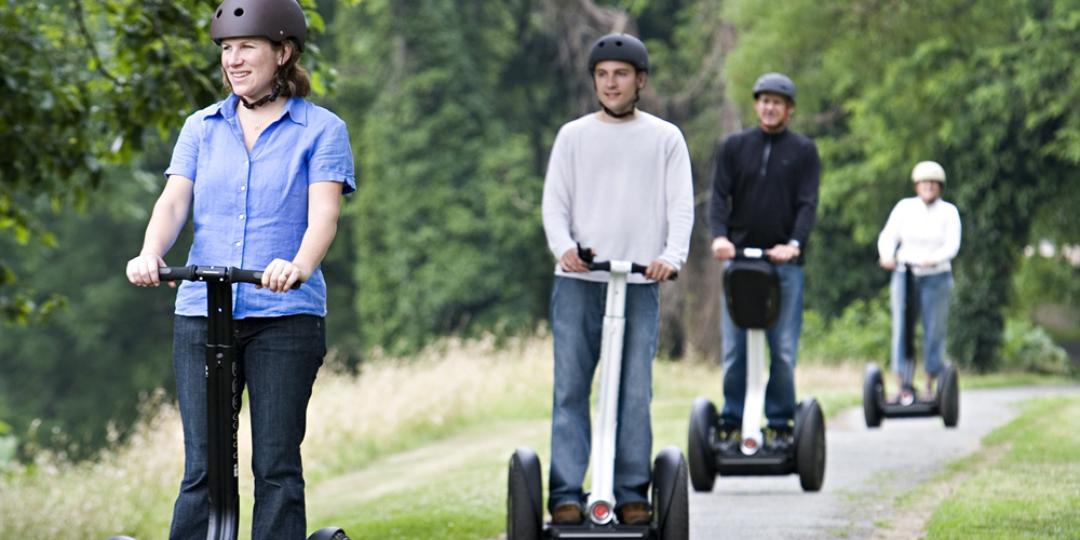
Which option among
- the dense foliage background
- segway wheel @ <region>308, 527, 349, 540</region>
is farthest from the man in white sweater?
the dense foliage background

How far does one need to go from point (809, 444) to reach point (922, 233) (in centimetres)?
437

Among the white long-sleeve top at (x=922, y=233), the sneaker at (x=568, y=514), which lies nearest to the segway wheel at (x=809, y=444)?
the sneaker at (x=568, y=514)

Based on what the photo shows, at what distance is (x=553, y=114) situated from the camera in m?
40.9

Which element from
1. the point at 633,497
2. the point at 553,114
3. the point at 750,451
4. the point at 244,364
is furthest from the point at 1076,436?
the point at 553,114

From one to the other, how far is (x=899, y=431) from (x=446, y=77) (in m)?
24.8

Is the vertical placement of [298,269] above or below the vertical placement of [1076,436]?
above

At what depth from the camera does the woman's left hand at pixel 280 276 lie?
4559 millimetres

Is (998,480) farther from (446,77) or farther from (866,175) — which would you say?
(446,77)

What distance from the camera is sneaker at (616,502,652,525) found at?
6.39 m

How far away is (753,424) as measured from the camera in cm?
907

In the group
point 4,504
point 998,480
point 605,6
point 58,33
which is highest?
point 605,6

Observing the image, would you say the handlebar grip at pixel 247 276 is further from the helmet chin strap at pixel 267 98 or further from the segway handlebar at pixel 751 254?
the segway handlebar at pixel 751 254

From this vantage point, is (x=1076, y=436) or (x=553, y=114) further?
(x=553, y=114)

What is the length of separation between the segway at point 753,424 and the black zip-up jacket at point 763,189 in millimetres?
229
